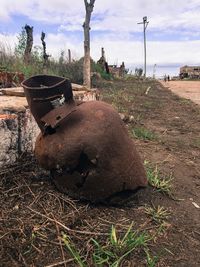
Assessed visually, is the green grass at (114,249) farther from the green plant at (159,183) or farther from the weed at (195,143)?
the weed at (195,143)

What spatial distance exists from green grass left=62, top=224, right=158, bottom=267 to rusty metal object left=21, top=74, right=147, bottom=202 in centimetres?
38

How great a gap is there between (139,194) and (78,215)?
2.39 ft

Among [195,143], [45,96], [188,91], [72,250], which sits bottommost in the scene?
[188,91]

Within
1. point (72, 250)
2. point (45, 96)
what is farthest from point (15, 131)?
point (72, 250)

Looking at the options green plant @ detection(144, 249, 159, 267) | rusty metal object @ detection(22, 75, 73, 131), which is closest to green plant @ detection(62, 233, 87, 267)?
green plant @ detection(144, 249, 159, 267)

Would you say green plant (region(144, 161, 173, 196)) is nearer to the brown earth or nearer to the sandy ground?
the brown earth

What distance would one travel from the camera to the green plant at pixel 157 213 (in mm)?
3140

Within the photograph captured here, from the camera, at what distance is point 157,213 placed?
320 centimetres

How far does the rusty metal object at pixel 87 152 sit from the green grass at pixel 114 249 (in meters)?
0.38

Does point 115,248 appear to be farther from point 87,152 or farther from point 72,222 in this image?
point 87,152

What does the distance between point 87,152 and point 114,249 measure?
2.21 ft

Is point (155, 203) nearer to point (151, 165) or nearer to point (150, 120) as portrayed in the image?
point (151, 165)

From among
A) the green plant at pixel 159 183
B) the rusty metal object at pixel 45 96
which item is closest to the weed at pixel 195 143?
the green plant at pixel 159 183

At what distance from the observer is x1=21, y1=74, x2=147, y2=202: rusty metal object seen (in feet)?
9.70
